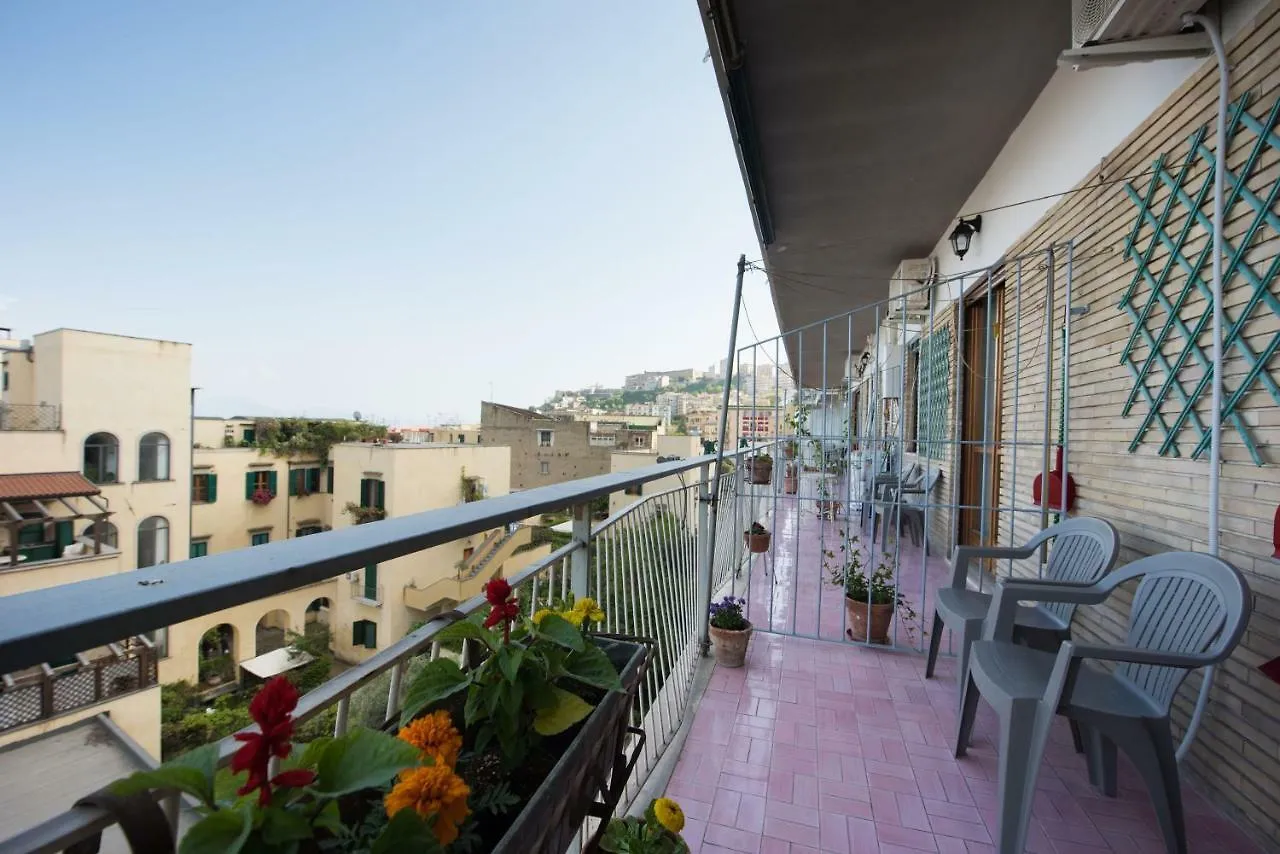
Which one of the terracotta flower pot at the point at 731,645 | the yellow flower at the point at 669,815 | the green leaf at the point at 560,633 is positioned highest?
the green leaf at the point at 560,633

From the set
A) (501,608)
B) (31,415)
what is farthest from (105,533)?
(501,608)

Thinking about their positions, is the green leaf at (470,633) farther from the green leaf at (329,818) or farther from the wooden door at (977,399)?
the wooden door at (977,399)

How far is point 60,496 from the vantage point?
9.35 meters

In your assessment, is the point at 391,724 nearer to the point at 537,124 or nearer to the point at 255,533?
the point at 255,533

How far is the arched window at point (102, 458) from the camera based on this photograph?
11.8 meters

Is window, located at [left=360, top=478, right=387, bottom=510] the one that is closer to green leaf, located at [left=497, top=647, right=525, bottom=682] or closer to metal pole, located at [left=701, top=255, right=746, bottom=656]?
metal pole, located at [left=701, top=255, right=746, bottom=656]

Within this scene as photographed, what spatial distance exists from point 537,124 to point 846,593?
1072 inches

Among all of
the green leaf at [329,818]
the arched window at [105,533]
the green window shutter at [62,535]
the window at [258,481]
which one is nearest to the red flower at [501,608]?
the green leaf at [329,818]

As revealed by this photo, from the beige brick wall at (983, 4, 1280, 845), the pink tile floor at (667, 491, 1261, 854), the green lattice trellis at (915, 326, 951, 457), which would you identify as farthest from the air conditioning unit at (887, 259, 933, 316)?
the pink tile floor at (667, 491, 1261, 854)

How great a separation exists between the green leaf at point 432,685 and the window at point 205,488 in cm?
1990

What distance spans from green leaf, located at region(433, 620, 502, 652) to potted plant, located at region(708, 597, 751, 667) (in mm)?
2245

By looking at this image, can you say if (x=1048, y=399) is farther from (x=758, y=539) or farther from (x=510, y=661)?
(x=510, y=661)

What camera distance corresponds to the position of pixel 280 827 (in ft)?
1.30

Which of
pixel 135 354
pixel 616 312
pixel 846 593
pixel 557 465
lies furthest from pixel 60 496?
pixel 616 312
